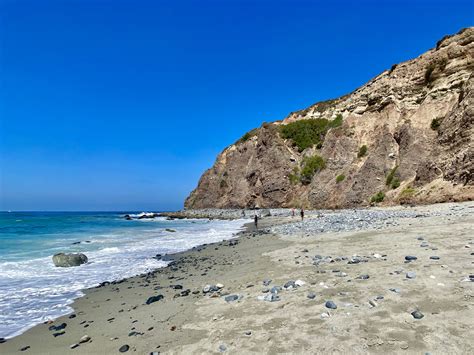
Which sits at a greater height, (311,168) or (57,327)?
(311,168)

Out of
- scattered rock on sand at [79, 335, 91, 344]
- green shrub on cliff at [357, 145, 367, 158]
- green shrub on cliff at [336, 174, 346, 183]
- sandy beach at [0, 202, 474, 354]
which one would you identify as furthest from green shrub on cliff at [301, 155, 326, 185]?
scattered rock on sand at [79, 335, 91, 344]

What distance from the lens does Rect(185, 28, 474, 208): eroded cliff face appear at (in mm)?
30141

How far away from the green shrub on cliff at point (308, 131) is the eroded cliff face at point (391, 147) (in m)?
1.23

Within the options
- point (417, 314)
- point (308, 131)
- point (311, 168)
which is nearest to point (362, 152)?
point (311, 168)

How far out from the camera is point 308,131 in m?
63.2

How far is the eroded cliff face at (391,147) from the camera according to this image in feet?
98.9

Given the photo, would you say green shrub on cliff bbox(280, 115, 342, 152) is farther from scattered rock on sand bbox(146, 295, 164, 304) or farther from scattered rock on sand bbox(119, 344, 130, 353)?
scattered rock on sand bbox(119, 344, 130, 353)

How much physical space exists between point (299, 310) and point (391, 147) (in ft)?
138

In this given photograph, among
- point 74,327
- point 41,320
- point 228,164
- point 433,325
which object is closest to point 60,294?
point 41,320

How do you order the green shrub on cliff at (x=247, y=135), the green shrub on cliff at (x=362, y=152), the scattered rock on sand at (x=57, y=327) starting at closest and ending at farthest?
the scattered rock on sand at (x=57, y=327)
the green shrub on cliff at (x=362, y=152)
the green shrub on cliff at (x=247, y=135)

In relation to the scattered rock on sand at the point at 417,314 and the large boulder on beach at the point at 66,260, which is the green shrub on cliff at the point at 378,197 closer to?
the large boulder on beach at the point at 66,260

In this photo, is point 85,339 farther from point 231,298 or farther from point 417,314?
point 417,314

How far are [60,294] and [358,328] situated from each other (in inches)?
331

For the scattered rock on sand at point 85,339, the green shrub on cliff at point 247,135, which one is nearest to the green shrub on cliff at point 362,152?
the green shrub on cliff at point 247,135
